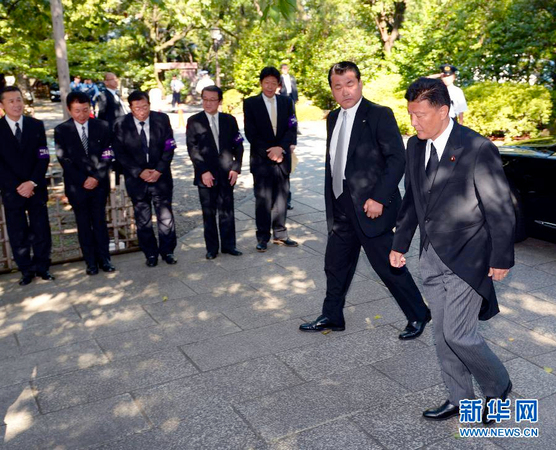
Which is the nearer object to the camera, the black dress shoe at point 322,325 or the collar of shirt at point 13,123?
the black dress shoe at point 322,325

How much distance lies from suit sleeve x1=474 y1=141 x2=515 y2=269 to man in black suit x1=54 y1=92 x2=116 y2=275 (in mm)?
4565

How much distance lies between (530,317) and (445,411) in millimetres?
2080

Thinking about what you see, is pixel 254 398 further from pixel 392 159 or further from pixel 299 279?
pixel 299 279

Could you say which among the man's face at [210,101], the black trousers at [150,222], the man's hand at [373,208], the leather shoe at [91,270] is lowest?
the leather shoe at [91,270]

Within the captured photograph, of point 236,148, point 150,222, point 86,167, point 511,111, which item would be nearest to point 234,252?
point 150,222

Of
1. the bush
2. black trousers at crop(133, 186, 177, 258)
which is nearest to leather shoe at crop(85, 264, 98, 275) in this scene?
black trousers at crop(133, 186, 177, 258)

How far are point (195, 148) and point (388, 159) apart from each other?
3197 millimetres

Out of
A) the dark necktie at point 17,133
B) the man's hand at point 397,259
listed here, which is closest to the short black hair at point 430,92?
the man's hand at point 397,259

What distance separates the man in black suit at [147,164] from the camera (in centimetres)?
705

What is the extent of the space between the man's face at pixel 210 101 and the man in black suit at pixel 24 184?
1807 mm

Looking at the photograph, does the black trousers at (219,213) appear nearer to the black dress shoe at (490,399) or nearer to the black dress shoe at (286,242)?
the black dress shoe at (286,242)

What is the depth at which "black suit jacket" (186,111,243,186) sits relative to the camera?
24.1 ft

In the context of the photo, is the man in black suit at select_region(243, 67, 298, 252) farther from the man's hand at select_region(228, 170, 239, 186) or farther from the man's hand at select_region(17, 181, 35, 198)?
the man's hand at select_region(17, 181, 35, 198)

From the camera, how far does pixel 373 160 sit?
4805 mm
